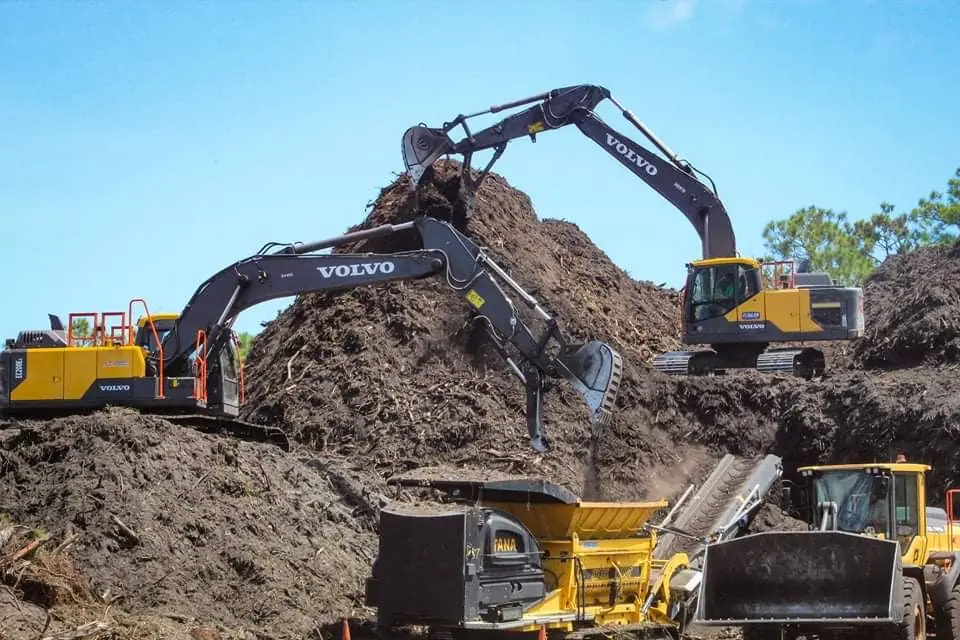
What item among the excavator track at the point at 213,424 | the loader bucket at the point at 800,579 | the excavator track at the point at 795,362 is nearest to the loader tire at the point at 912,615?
the loader bucket at the point at 800,579

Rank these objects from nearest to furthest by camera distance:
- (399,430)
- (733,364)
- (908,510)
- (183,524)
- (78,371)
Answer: (908,510) < (183,524) < (78,371) < (399,430) < (733,364)

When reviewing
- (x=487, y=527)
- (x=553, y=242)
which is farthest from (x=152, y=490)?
(x=553, y=242)

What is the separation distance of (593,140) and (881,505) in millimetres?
12674

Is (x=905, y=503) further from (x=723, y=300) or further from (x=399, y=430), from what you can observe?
(x=723, y=300)

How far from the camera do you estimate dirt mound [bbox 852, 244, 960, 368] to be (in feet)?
82.8

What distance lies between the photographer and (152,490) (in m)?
15.2

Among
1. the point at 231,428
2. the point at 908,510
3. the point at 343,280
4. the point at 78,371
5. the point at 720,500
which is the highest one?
the point at 343,280

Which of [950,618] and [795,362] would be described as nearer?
[950,618]

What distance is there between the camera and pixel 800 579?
41.7ft

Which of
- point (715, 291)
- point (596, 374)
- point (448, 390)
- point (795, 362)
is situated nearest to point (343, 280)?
point (596, 374)

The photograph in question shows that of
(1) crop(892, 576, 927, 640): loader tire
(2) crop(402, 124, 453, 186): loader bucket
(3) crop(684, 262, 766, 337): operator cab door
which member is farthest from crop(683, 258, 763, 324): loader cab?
(1) crop(892, 576, 927, 640): loader tire

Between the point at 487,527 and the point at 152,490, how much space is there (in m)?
4.61

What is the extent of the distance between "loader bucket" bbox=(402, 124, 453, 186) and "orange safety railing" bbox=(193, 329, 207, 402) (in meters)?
7.57

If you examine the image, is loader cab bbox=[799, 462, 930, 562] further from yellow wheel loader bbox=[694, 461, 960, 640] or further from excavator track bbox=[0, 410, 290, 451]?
excavator track bbox=[0, 410, 290, 451]
